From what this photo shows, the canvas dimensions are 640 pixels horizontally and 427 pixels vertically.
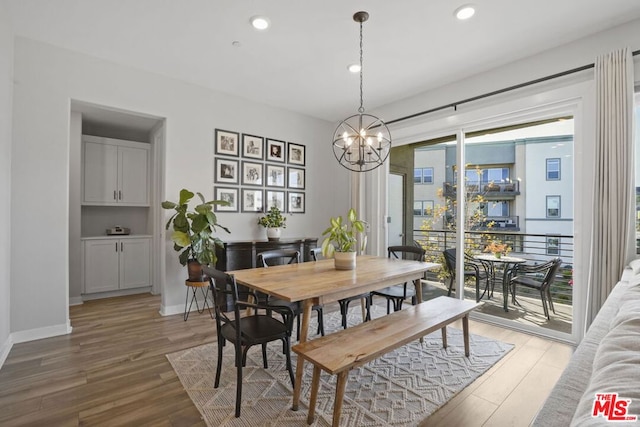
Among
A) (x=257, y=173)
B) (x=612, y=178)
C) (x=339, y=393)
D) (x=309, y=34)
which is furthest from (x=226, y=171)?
(x=612, y=178)

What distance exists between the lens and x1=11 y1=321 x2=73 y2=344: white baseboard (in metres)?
2.93

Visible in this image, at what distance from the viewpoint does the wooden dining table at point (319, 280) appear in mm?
2020

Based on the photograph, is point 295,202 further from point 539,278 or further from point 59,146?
point 539,278

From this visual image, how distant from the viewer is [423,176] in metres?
4.46

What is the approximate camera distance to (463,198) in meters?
3.88

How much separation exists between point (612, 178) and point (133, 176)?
5.89 meters

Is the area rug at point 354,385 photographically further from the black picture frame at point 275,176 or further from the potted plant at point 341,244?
the black picture frame at point 275,176

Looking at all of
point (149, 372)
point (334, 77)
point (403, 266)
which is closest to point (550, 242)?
point (403, 266)

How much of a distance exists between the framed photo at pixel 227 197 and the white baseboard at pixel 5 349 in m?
2.30

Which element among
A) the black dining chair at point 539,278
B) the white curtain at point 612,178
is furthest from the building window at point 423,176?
the white curtain at point 612,178

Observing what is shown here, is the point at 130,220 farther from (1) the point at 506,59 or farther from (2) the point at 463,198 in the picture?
(1) the point at 506,59

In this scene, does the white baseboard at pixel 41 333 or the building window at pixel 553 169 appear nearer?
the white baseboard at pixel 41 333

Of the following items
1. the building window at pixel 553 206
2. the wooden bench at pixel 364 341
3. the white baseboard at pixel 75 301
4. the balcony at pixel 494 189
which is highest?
the balcony at pixel 494 189

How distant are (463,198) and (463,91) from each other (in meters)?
1.30
